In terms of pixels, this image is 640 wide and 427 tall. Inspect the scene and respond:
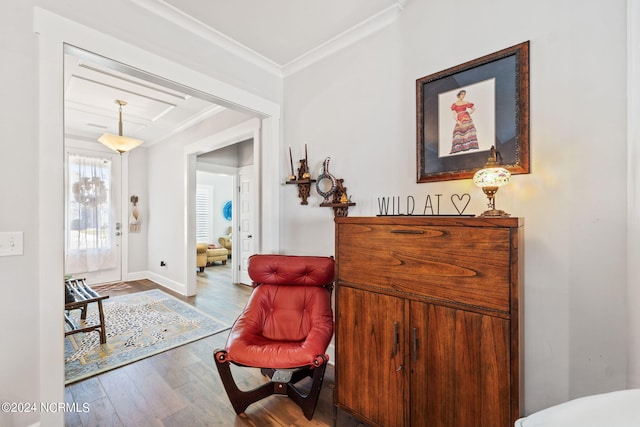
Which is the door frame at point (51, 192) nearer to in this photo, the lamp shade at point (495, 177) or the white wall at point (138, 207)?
the lamp shade at point (495, 177)

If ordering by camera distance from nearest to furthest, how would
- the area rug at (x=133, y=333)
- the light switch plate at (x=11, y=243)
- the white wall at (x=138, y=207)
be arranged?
the light switch plate at (x=11, y=243) → the area rug at (x=133, y=333) → the white wall at (x=138, y=207)

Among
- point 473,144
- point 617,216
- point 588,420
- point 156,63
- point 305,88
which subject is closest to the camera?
point 588,420

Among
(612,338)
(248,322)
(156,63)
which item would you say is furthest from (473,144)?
(156,63)

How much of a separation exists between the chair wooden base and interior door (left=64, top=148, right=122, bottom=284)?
4.72m

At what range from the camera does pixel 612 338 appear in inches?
51.4

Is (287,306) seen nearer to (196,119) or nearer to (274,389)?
(274,389)

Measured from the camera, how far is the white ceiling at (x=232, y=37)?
1.99m

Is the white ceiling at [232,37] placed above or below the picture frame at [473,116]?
above

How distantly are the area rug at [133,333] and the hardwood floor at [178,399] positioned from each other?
0.17 meters

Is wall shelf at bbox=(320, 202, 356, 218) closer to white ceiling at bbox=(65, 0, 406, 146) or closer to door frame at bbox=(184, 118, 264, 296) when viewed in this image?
white ceiling at bbox=(65, 0, 406, 146)

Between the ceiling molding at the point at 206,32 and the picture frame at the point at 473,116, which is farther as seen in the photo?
the ceiling molding at the point at 206,32

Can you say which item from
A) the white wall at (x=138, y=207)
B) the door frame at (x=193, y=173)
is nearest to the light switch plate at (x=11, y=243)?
the door frame at (x=193, y=173)

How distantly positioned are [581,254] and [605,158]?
0.47m

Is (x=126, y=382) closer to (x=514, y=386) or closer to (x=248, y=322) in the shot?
(x=248, y=322)
